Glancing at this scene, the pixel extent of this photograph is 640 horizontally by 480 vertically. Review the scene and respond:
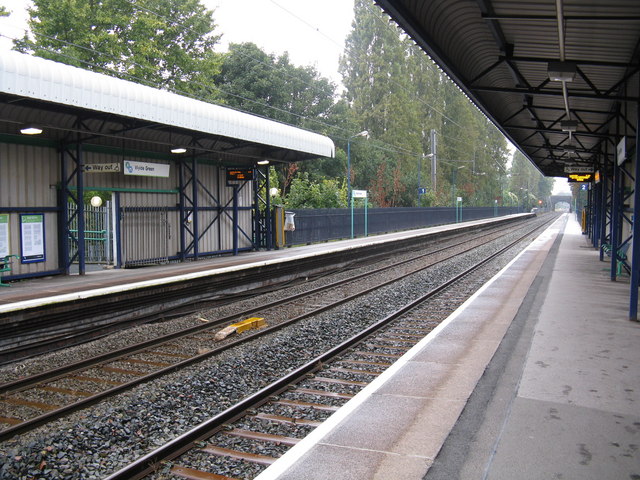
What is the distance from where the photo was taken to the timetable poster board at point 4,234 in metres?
12.0

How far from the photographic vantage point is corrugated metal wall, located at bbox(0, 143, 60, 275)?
40.2ft

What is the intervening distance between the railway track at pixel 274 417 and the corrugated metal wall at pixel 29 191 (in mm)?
8221

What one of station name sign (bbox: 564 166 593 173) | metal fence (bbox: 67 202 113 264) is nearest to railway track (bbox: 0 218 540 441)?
metal fence (bbox: 67 202 113 264)

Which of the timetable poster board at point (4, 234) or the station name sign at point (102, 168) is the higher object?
the station name sign at point (102, 168)

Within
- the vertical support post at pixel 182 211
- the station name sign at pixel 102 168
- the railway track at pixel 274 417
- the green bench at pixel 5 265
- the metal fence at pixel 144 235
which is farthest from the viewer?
the vertical support post at pixel 182 211

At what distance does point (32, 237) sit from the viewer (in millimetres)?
12797

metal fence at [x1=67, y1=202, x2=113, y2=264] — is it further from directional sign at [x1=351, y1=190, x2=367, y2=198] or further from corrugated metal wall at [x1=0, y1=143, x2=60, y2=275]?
directional sign at [x1=351, y1=190, x2=367, y2=198]

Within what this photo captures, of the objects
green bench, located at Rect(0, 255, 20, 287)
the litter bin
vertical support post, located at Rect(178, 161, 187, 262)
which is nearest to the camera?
green bench, located at Rect(0, 255, 20, 287)

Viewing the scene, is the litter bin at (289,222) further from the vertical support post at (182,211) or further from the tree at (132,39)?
the tree at (132,39)

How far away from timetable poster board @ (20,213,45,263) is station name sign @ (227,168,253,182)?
23.7 feet

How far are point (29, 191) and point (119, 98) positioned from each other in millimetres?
2951

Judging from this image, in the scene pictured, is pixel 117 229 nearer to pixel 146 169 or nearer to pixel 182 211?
pixel 146 169

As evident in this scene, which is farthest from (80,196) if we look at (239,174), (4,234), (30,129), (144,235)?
(239,174)

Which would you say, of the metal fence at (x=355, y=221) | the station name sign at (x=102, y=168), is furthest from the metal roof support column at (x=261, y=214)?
the station name sign at (x=102, y=168)
